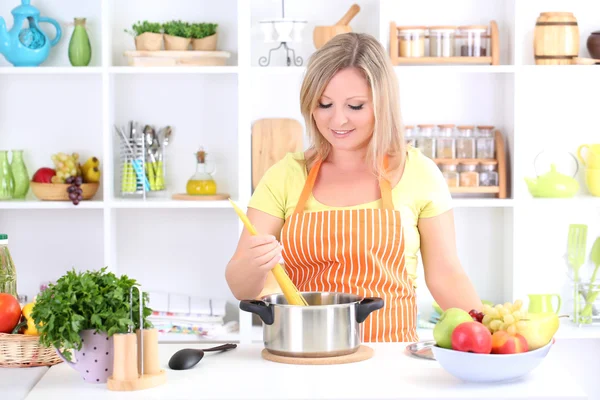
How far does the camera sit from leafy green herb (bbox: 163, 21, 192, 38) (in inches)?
141

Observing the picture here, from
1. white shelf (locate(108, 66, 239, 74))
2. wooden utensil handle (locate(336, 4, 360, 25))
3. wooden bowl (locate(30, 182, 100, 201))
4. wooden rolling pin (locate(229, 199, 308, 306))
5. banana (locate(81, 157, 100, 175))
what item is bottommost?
wooden rolling pin (locate(229, 199, 308, 306))

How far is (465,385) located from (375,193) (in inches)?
30.5

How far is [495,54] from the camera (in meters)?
3.53

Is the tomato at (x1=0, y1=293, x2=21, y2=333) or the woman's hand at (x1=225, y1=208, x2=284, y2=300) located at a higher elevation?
the woman's hand at (x1=225, y1=208, x2=284, y2=300)

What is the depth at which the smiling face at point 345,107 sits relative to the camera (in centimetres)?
211

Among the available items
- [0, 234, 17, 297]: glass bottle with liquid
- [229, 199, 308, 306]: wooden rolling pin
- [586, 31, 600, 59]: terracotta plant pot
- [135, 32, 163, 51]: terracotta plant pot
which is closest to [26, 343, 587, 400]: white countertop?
[229, 199, 308, 306]: wooden rolling pin

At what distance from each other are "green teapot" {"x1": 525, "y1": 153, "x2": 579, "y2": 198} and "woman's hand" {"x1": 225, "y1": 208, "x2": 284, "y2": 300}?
5.29 ft

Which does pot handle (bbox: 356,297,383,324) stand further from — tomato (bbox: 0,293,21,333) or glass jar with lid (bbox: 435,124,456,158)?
glass jar with lid (bbox: 435,124,456,158)

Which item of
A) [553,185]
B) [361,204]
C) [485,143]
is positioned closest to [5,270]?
[361,204]

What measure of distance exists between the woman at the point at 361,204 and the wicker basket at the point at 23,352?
1.55ft

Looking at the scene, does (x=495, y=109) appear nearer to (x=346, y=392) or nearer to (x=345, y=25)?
→ (x=345, y=25)

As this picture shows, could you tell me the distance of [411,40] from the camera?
3.54 metres

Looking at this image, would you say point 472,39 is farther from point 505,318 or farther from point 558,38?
point 505,318

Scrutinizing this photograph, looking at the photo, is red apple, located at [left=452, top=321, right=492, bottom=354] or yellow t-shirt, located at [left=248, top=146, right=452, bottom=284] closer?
red apple, located at [left=452, top=321, right=492, bottom=354]
